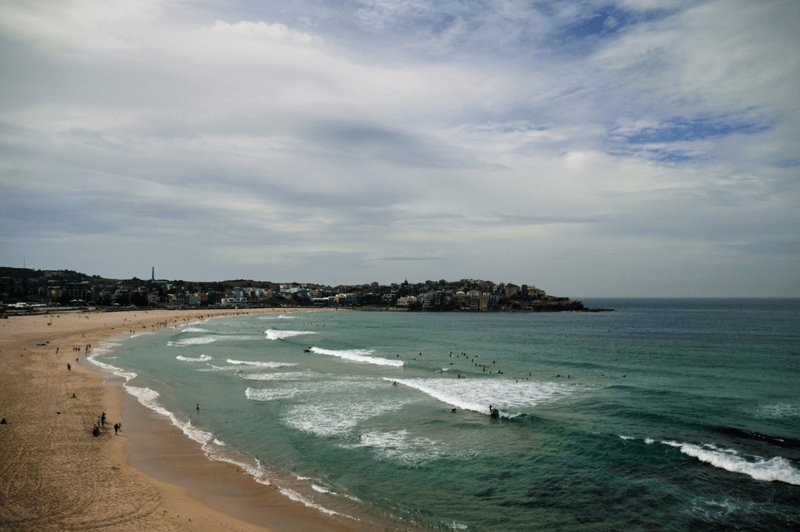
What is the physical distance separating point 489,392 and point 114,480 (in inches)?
865

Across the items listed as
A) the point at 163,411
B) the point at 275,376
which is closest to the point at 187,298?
the point at 275,376

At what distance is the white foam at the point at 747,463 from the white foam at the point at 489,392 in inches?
347

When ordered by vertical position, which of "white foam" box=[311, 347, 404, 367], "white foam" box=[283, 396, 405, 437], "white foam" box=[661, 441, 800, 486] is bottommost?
"white foam" box=[311, 347, 404, 367]

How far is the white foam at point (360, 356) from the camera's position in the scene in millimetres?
42250

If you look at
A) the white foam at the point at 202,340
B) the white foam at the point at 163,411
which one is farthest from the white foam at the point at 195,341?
the white foam at the point at 163,411

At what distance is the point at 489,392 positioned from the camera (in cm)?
2933

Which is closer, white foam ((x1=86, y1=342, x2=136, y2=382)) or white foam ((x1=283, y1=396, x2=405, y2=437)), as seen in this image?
white foam ((x1=283, y1=396, x2=405, y2=437))

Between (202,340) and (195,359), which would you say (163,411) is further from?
(202,340)

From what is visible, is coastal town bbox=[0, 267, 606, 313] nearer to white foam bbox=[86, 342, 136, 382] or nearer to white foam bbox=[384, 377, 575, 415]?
white foam bbox=[86, 342, 136, 382]

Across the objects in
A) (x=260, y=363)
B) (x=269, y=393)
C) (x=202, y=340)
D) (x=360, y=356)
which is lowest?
(x=202, y=340)

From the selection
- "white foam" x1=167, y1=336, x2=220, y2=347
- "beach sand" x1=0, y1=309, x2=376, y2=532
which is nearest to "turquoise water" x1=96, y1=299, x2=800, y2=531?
"beach sand" x1=0, y1=309, x2=376, y2=532

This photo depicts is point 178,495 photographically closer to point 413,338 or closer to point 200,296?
point 413,338

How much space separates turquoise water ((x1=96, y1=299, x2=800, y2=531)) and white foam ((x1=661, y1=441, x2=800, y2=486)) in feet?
0.25

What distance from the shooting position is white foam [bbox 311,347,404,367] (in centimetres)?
4225
